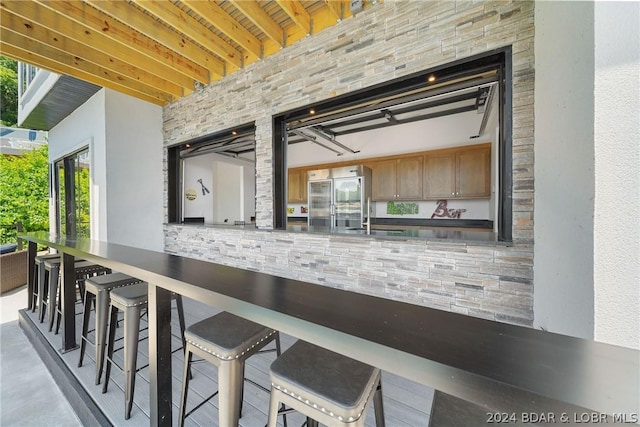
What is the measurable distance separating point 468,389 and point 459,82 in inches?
92.0

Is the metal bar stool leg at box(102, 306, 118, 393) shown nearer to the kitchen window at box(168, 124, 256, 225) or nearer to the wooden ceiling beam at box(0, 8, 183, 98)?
the kitchen window at box(168, 124, 256, 225)

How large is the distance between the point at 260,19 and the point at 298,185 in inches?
158

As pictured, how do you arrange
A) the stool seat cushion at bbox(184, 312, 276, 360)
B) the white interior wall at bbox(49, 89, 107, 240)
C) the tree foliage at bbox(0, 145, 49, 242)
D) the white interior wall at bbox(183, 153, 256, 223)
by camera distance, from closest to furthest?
the stool seat cushion at bbox(184, 312, 276, 360)
the white interior wall at bbox(49, 89, 107, 240)
the white interior wall at bbox(183, 153, 256, 223)
the tree foliage at bbox(0, 145, 49, 242)

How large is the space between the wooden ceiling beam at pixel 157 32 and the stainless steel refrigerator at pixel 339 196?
275 cm

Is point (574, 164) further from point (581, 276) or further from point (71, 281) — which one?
point (71, 281)

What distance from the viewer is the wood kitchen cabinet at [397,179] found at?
4.70 m

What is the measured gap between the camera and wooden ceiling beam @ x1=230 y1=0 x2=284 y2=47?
7.40 feet

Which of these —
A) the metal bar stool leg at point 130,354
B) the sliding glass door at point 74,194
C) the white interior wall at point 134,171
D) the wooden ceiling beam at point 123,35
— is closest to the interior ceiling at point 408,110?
the wooden ceiling beam at point 123,35

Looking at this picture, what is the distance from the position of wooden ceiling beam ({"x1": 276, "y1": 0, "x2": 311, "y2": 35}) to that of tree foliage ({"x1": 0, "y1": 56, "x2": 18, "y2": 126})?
1272cm

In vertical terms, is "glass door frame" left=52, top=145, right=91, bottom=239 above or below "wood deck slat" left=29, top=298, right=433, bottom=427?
above

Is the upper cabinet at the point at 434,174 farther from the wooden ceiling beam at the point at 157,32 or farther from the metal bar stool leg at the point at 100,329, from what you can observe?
the metal bar stool leg at the point at 100,329

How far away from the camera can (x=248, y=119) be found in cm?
316

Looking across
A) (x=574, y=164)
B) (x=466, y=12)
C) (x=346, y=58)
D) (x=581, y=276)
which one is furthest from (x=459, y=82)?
(x=581, y=276)

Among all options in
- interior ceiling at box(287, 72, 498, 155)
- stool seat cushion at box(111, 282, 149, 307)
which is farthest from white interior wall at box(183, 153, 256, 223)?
stool seat cushion at box(111, 282, 149, 307)
